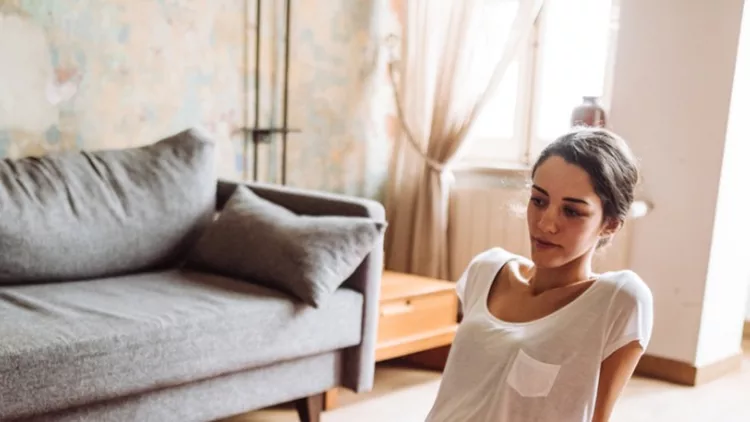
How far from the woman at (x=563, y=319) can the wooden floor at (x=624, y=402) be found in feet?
4.52

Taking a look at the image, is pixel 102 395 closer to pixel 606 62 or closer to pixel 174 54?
pixel 174 54

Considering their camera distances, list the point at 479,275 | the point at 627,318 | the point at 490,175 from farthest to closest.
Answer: the point at 490,175 → the point at 479,275 → the point at 627,318

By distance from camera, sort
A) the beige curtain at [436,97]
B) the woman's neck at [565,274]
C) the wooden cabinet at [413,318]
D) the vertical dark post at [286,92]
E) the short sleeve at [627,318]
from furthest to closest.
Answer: the beige curtain at [436,97] < the vertical dark post at [286,92] < the wooden cabinet at [413,318] < the woman's neck at [565,274] < the short sleeve at [627,318]

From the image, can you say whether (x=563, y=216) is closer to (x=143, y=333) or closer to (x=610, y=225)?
(x=610, y=225)

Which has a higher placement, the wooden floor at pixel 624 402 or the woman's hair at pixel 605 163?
the woman's hair at pixel 605 163

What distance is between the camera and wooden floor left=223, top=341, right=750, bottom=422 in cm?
248

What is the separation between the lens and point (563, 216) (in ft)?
3.62

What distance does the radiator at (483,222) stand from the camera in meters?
3.28

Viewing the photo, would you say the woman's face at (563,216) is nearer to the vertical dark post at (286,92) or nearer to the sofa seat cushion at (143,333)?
the sofa seat cushion at (143,333)

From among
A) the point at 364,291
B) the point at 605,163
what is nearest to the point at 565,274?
the point at 605,163

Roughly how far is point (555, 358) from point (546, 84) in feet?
8.33

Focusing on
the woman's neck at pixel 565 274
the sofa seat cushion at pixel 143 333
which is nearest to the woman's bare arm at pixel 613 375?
the woman's neck at pixel 565 274

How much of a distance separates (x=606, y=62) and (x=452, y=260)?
3.70ft

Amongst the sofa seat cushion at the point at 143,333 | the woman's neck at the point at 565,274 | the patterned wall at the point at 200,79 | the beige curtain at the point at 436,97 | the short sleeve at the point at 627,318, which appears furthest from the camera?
the beige curtain at the point at 436,97
